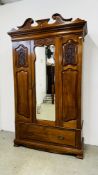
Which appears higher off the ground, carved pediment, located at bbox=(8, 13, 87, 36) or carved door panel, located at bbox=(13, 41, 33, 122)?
carved pediment, located at bbox=(8, 13, 87, 36)

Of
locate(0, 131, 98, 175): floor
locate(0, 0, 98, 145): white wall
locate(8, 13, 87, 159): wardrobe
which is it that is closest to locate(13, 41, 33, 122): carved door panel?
locate(8, 13, 87, 159): wardrobe

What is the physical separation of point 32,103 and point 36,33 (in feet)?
3.42

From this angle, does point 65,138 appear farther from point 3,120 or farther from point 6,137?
point 3,120

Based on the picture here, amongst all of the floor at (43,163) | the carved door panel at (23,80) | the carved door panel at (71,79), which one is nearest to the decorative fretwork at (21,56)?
the carved door panel at (23,80)

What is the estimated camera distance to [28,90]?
2709 mm

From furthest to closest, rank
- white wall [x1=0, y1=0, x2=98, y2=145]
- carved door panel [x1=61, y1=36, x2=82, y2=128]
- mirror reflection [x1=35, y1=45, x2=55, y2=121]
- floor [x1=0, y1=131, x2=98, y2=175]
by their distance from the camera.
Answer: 1. white wall [x1=0, y1=0, x2=98, y2=145]
2. mirror reflection [x1=35, y1=45, x2=55, y2=121]
3. carved door panel [x1=61, y1=36, x2=82, y2=128]
4. floor [x1=0, y1=131, x2=98, y2=175]

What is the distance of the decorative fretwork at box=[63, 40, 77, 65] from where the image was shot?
240 centimetres

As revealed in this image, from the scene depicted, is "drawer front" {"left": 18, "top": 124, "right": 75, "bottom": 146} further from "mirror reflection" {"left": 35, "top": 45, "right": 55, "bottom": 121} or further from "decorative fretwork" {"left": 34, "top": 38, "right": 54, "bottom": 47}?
"decorative fretwork" {"left": 34, "top": 38, "right": 54, "bottom": 47}

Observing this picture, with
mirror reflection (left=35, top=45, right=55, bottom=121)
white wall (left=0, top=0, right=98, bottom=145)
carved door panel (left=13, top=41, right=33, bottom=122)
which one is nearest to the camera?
mirror reflection (left=35, top=45, right=55, bottom=121)

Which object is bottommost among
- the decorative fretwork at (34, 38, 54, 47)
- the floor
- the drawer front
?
the floor

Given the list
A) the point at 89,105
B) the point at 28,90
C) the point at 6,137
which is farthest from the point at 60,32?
the point at 6,137

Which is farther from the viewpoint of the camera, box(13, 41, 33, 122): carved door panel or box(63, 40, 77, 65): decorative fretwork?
box(13, 41, 33, 122): carved door panel

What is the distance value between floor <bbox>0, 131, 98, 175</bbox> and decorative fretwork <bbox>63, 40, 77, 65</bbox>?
138 cm

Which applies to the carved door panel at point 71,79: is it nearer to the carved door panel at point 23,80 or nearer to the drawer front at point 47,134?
the drawer front at point 47,134
